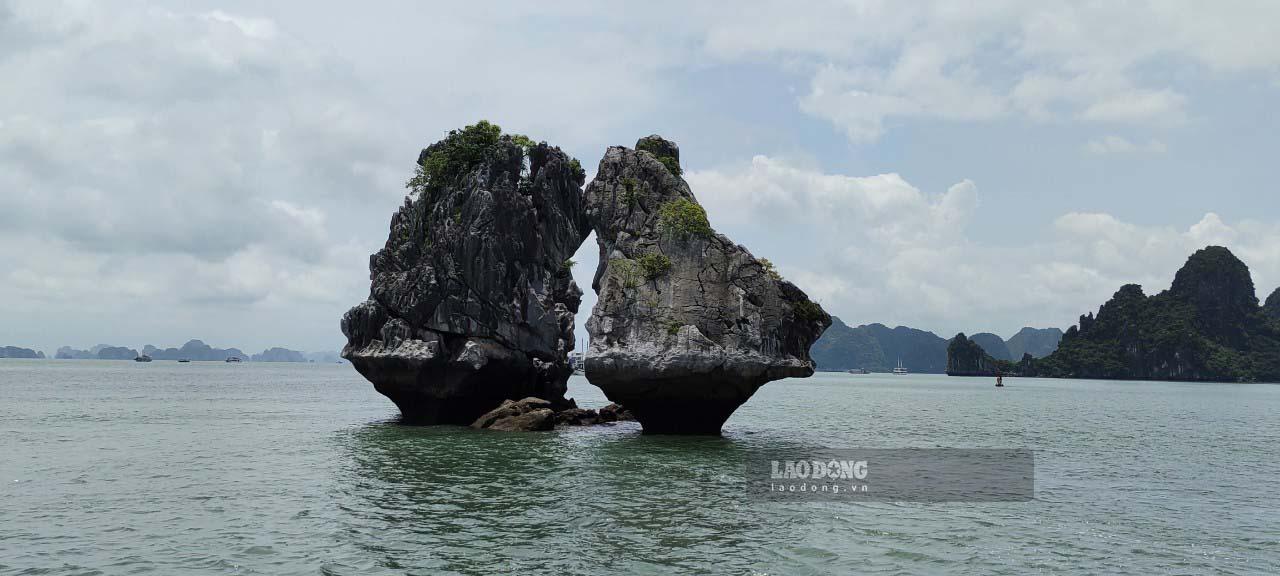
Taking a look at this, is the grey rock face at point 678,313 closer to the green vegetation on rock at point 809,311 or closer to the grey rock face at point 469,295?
the green vegetation on rock at point 809,311

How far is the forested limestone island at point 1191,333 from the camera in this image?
169 metres

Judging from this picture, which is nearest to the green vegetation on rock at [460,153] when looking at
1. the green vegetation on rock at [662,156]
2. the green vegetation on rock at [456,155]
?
the green vegetation on rock at [456,155]

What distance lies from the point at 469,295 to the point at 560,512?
2334 cm

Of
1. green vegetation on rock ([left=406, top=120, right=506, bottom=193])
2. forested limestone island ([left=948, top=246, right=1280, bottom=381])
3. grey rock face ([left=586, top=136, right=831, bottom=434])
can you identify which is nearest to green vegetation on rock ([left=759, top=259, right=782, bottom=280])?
grey rock face ([left=586, top=136, right=831, bottom=434])

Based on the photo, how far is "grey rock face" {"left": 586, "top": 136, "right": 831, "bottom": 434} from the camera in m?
30.2

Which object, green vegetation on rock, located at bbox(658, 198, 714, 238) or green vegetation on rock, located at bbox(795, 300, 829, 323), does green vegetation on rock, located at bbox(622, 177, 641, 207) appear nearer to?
green vegetation on rock, located at bbox(658, 198, 714, 238)

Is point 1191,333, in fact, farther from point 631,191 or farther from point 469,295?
point 469,295

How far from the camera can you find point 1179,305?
185 m

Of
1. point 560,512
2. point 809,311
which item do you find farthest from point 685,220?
point 560,512

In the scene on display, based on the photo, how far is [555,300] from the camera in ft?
142

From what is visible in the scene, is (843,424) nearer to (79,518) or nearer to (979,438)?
(979,438)

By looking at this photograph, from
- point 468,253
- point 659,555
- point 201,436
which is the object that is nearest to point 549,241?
point 468,253

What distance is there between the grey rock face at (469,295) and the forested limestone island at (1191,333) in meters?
168

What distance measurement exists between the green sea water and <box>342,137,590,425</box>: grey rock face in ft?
18.3
